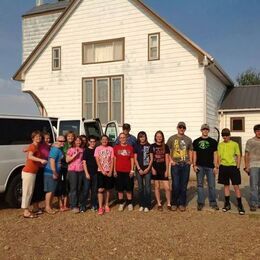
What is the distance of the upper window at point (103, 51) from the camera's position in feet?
61.7

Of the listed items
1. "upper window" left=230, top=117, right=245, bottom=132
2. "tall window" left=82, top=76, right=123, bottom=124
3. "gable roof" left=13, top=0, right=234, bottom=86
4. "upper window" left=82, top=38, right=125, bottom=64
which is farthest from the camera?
"upper window" left=230, top=117, right=245, bottom=132

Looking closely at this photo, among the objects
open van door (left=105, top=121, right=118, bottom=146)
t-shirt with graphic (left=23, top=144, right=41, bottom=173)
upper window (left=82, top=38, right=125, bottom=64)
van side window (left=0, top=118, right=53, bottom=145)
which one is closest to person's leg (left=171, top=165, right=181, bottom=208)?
t-shirt with graphic (left=23, top=144, right=41, bottom=173)

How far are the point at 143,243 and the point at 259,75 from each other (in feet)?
168

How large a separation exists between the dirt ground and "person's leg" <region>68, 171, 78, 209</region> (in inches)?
10.9

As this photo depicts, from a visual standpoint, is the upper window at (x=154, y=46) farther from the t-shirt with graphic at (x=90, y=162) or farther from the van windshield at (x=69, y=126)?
the t-shirt with graphic at (x=90, y=162)

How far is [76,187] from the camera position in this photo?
8.43 m

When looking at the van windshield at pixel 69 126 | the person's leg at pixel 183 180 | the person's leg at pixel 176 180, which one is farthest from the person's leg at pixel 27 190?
the van windshield at pixel 69 126

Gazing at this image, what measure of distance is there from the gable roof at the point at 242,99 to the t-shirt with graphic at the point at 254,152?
12.5 metres

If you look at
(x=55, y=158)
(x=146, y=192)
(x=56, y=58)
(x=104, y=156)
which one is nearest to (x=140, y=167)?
(x=146, y=192)

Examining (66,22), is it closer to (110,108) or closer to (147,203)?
(110,108)

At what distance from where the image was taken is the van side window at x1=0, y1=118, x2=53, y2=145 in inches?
339

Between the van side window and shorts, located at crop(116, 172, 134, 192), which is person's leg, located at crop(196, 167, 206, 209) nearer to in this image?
shorts, located at crop(116, 172, 134, 192)

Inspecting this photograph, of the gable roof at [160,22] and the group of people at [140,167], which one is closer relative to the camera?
the group of people at [140,167]

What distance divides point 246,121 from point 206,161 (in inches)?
513
